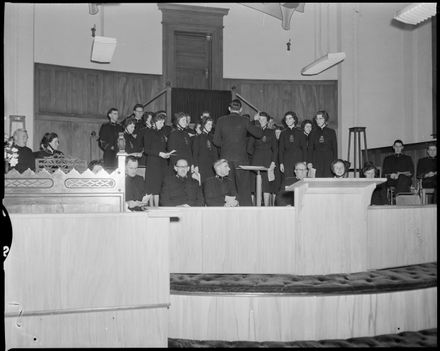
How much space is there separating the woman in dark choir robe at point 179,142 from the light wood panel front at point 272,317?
10.7ft

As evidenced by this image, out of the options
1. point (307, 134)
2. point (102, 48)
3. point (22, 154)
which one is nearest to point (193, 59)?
point (102, 48)

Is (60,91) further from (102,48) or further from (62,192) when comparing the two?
(62,192)

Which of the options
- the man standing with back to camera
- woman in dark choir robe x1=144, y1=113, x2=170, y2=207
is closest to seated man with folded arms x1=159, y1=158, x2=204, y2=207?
the man standing with back to camera

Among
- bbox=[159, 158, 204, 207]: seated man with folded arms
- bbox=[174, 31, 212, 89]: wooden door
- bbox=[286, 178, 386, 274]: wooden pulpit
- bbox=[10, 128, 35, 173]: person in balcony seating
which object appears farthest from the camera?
bbox=[174, 31, 212, 89]: wooden door

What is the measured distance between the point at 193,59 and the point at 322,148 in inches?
167

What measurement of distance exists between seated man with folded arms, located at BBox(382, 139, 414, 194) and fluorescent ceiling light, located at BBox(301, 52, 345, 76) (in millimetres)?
1859

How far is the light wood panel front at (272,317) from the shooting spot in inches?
133

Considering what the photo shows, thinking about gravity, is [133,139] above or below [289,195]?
above

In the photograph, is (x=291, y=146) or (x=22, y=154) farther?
(x=291, y=146)

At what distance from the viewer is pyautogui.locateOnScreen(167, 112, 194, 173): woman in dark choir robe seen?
6.46 m

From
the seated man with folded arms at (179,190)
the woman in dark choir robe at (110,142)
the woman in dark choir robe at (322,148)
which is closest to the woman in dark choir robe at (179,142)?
the seated man with folded arms at (179,190)

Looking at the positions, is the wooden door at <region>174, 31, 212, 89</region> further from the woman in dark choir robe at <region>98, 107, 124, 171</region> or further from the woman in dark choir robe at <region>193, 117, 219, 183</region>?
the woman in dark choir robe at <region>193, 117, 219, 183</region>

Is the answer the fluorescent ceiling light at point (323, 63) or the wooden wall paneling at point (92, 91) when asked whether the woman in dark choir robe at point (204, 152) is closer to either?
the wooden wall paneling at point (92, 91)

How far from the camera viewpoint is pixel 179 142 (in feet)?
21.3
